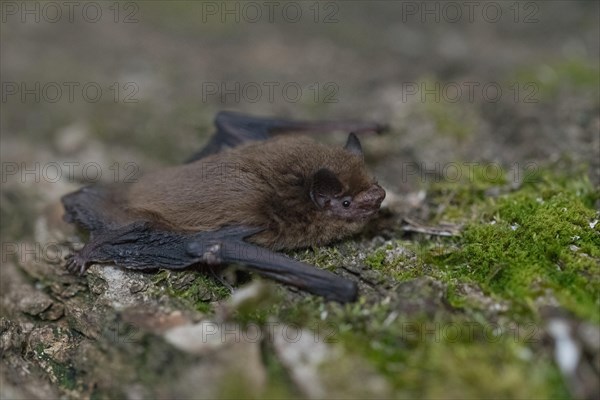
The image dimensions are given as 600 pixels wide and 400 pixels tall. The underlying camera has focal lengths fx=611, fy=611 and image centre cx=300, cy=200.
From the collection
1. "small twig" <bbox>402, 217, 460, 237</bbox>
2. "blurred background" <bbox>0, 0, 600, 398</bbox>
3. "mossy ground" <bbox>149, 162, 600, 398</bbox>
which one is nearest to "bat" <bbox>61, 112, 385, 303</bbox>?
"mossy ground" <bbox>149, 162, 600, 398</bbox>

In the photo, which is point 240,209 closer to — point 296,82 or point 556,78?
point 296,82

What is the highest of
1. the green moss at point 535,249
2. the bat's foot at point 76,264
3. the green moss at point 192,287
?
the green moss at point 535,249

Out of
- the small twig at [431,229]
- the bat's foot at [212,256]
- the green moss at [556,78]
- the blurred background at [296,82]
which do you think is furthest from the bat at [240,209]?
the green moss at [556,78]

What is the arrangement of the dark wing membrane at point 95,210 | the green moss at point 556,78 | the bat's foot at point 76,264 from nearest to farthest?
the bat's foot at point 76,264
the dark wing membrane at point 95,210
the green moss at point 556,78

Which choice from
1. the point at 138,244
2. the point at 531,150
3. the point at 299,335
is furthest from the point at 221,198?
the point at 531,150

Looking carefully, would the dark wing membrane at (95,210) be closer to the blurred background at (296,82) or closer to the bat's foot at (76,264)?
the bat's foot at (76,264)

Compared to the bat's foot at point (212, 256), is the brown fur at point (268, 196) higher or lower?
higher

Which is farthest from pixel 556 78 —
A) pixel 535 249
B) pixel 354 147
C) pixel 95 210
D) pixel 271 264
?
pixel 95 210

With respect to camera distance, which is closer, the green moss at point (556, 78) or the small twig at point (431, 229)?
the small twig at point (431, 229)

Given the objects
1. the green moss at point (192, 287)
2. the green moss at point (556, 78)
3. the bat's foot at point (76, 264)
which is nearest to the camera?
the green moss at point (192, 287)
